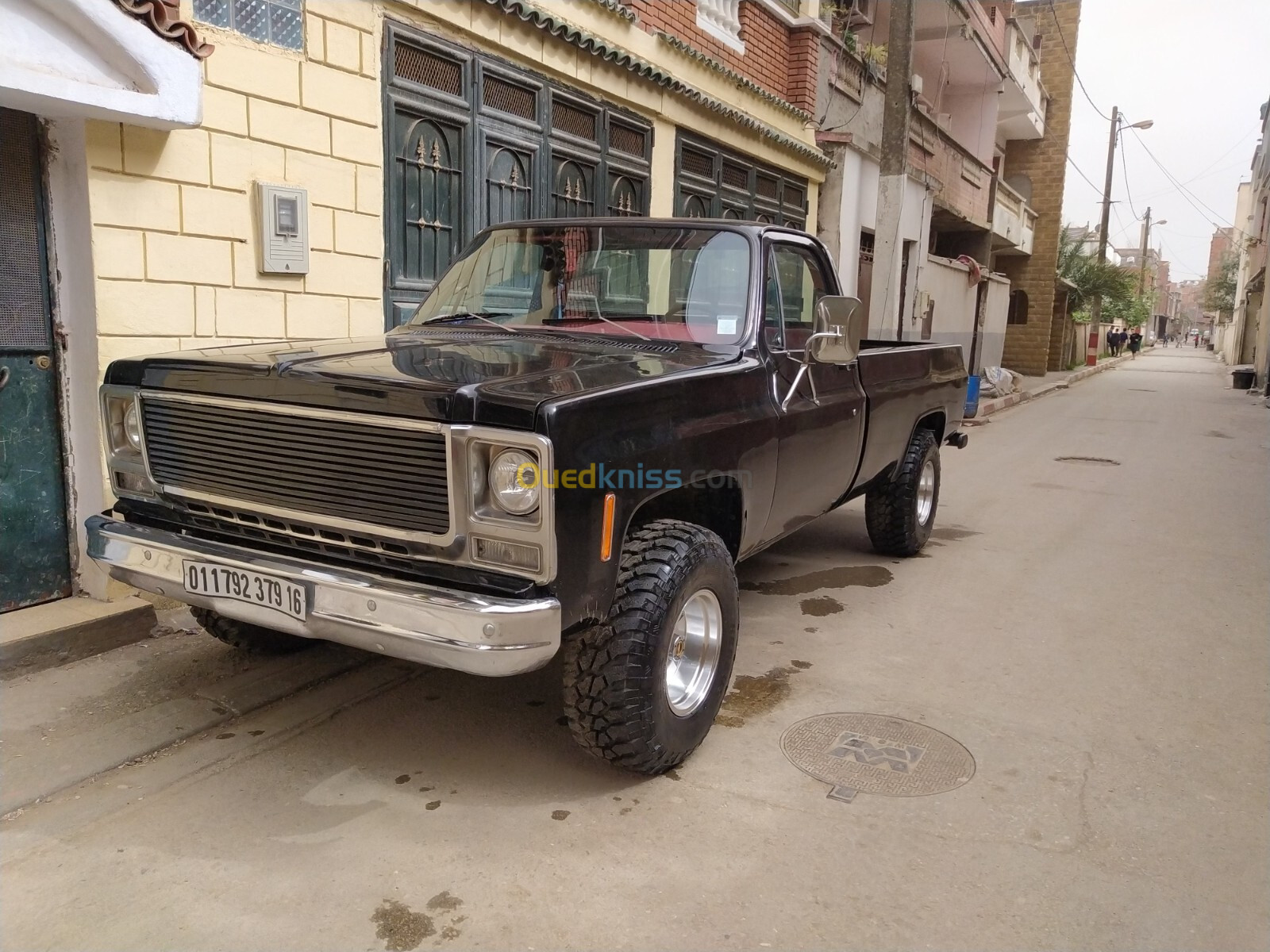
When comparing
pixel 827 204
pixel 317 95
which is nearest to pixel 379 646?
pixel 317 95

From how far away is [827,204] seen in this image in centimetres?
1335

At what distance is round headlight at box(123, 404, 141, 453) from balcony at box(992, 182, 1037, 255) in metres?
21.7

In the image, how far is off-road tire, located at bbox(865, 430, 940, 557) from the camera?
575 centimetres

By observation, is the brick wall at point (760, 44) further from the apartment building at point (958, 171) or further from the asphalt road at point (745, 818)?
the asphalt road at point (745, 818)

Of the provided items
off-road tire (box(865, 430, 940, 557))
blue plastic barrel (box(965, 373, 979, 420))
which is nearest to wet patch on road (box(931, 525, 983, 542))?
off-road tire (box(865, 430, 940, 557))

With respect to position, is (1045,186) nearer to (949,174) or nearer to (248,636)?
(949,174)

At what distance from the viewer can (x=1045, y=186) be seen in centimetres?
2823

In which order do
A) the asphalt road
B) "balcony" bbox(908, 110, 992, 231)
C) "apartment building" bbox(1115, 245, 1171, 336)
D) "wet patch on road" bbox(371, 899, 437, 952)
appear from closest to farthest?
"wet patch on road" bbox(371, 899, 437, 952) < the asphalt road < "balcony" bbox(908, 110, 992, 231) < "apartment building" bbox(1115, 245, 1171, 336)

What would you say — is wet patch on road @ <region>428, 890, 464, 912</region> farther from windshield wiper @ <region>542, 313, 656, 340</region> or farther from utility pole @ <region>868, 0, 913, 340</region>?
utility pole @ <region>868, 0, 913, 340</region>

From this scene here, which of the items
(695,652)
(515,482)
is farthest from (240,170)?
(695,652)

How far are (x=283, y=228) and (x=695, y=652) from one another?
3.52 metres

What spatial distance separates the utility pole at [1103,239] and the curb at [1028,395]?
70 cm

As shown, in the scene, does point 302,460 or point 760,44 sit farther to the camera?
point 760,44

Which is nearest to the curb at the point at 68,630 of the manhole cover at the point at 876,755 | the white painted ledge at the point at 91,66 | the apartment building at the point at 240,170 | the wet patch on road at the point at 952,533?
the apartment building at the point at 240,170
